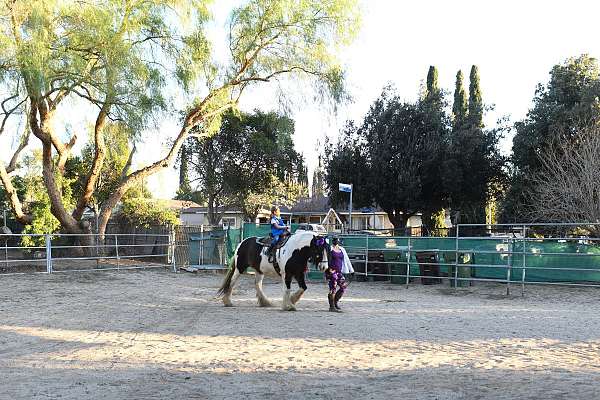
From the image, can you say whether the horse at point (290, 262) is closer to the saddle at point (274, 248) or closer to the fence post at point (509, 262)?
the saddle at point (274, 248)

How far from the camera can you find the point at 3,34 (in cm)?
1783

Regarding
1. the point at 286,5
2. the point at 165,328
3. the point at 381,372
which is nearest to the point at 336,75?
the point at 286,5

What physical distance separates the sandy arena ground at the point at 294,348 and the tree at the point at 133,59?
353 inches

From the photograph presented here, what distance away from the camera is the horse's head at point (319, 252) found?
1046cm

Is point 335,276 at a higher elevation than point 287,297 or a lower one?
higher

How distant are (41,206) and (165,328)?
20227mm

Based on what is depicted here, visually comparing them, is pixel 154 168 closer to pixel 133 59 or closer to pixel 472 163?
pixel 133 59

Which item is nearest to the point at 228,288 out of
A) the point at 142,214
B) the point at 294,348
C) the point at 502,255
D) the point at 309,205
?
the point at 294,348

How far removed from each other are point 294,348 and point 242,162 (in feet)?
104

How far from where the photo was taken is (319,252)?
34.6 ft

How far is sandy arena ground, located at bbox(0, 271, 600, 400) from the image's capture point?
5.23m

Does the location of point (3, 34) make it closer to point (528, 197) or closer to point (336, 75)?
point (336, 75)

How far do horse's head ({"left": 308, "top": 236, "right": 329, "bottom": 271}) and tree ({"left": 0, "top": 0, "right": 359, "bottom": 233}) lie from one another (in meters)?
12.0

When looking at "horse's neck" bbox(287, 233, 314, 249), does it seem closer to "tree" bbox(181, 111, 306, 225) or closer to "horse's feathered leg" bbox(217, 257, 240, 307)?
"horse's feathered leg" bbox(217, 257, 240, 307)
